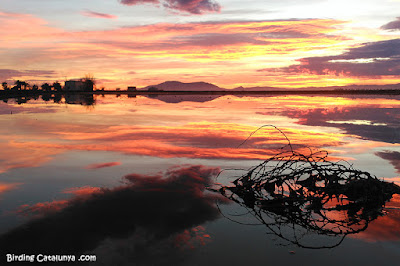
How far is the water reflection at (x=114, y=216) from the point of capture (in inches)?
236

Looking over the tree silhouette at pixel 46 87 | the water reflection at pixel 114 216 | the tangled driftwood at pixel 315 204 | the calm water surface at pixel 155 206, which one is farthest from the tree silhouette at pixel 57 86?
the tangled driftwood at pixel 315 204

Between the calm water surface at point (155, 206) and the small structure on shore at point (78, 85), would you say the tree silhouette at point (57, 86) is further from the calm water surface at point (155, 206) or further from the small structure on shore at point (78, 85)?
→ the calm water surface at point (155, 206)

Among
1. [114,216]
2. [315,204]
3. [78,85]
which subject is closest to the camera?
[114,216]

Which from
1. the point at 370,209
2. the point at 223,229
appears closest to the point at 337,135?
the point at 370,209

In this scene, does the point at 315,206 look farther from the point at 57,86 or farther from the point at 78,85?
the point at 57,86

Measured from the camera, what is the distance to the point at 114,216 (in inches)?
280

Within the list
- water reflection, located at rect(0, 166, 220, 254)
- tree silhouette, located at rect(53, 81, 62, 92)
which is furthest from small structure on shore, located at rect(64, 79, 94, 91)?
water reflection, located at rect(0, 166, 220, 254)

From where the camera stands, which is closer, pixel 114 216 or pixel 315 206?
pixel 114 216

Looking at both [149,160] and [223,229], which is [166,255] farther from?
[149,160]

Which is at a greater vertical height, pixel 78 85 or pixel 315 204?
pixel 78 85

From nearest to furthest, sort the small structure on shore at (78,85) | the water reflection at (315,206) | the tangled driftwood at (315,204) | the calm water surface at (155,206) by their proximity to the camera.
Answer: the calm water surface at (155,206) → the water reflection at (315,206) → the tangled driftwood at (315,204) → the small structure on shore at (78,85)

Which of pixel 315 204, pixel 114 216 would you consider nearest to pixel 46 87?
pixel 114 216

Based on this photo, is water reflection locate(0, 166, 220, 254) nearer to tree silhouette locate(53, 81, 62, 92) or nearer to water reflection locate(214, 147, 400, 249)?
water reflection locate(214, 147, 400, 249)

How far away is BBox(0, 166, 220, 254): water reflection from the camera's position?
6.00 m
